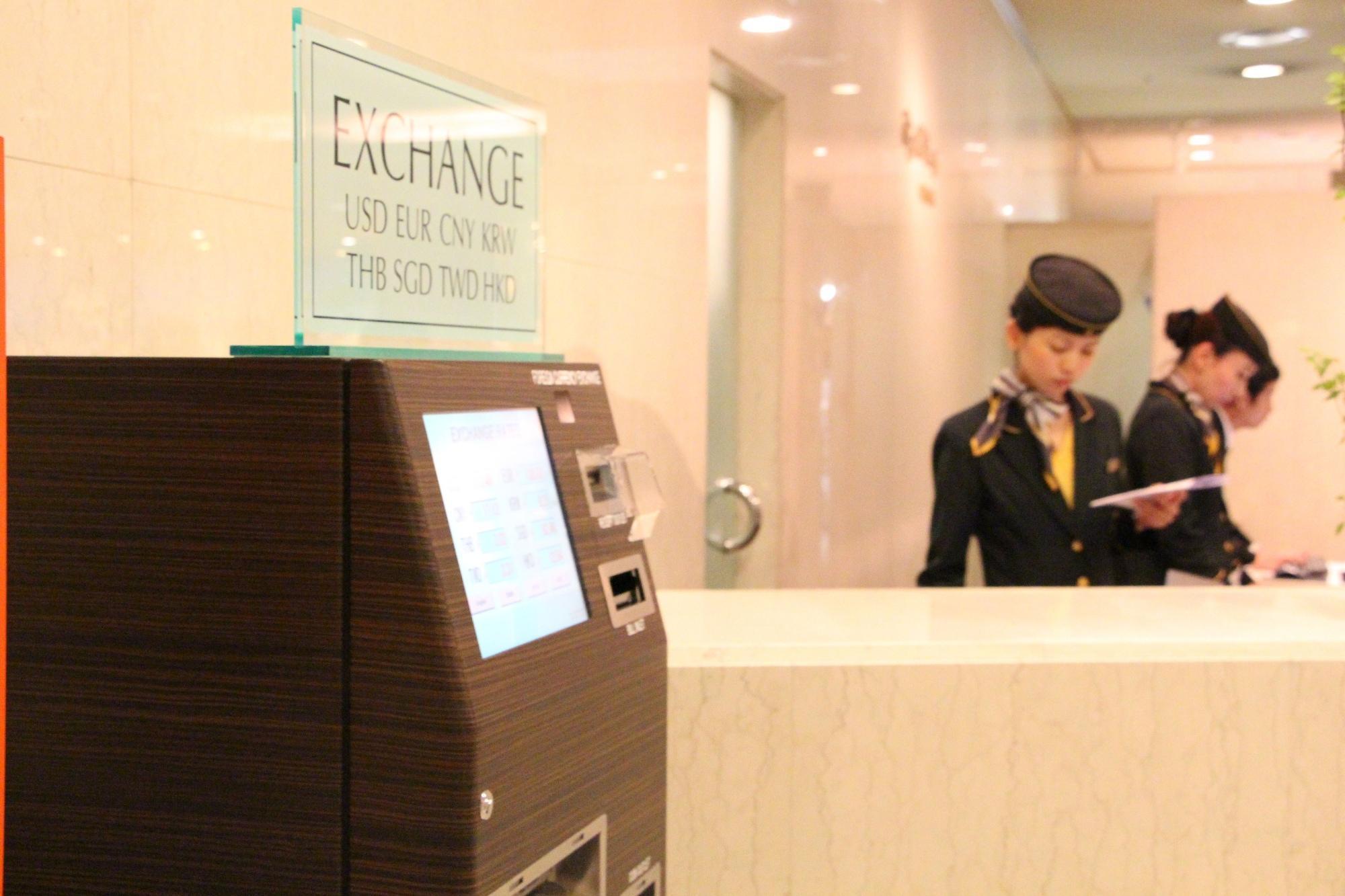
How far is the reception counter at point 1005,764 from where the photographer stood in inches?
72.5

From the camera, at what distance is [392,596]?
3.57ft

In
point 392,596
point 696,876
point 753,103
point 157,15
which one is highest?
point 753,103

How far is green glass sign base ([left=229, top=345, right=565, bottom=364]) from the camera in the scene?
116 cm

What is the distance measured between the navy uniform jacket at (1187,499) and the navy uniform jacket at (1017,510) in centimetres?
16

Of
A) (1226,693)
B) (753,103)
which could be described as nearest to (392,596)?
(1226,693)

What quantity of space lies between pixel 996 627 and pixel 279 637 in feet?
3.71

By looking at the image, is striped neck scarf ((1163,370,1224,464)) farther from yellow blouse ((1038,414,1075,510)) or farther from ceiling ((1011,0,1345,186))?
ceiling ((1011,0,1345,186))

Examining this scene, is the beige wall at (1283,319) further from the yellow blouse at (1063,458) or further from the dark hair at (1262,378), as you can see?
the yellow blouse at (1063,458)

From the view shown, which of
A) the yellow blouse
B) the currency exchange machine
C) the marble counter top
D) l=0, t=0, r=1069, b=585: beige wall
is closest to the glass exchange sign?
the currency exchange machine

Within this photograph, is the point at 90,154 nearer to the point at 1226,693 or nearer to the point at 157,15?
the point at 157,15

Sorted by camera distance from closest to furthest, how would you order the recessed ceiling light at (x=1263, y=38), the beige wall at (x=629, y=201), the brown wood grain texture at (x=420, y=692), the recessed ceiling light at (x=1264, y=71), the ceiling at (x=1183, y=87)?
the brown wood grain texture at (x=420, y=692) → the beige wall at (x=629, y=201) → the ceiling at (x=1183, y=87) → the recessed ceiling light at (x=1263, y=38) → the recessed ceiling light at (x=1264, y=71)

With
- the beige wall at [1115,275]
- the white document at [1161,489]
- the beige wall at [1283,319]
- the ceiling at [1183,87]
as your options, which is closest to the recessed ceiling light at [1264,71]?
the ceiling at [1183,87]

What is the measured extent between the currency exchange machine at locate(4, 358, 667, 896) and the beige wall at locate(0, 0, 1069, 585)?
1.31ft

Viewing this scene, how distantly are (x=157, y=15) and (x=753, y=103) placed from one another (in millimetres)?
3008
